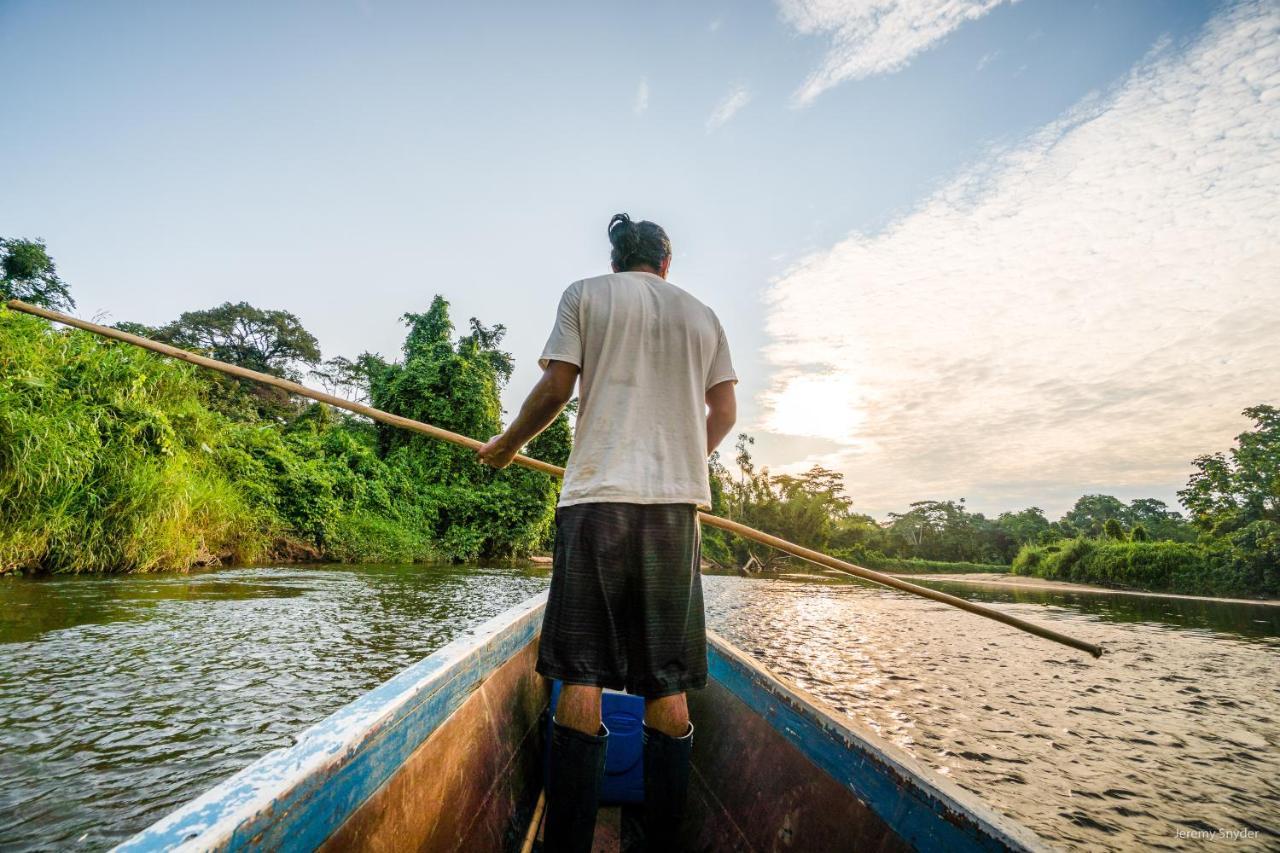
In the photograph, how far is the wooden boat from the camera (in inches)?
27.8

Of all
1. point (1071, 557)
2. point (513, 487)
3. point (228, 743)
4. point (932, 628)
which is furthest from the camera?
point (1071, 557)

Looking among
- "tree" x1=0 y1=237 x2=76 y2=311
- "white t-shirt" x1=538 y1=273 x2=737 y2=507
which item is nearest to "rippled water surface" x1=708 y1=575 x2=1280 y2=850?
"white t-shirt" x1=538 y1=273 x2=737 y2=507

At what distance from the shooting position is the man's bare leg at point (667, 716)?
1308 mm

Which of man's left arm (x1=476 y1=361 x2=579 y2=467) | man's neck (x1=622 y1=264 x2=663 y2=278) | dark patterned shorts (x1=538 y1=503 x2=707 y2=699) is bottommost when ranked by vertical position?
dark patterned shorts (x1=538 y1=503 x2=707 y2=699)

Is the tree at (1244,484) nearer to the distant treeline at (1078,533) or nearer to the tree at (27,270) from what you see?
the distant treeline at (1078,533)

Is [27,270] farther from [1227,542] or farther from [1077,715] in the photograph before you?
[1227,542]

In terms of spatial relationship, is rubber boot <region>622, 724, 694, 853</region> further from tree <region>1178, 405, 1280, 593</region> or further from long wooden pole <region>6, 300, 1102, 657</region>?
tree <region>1178, 405, 1280, 593</region>

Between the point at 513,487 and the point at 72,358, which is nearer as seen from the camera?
the point at 72,358

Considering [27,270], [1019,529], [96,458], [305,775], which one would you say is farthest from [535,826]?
[1019,529]

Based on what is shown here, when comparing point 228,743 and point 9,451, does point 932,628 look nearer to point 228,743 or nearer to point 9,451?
point 228,743

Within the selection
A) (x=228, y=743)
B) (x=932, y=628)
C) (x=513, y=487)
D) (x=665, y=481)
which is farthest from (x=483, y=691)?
(x=513, y=487)

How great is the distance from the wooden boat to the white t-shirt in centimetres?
58

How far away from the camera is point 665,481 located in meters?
1.29

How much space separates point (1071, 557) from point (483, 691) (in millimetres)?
39053
